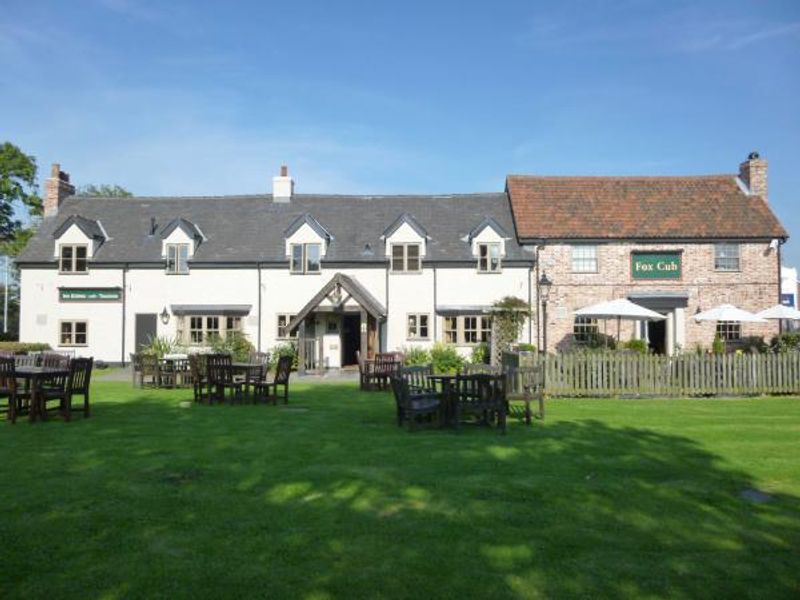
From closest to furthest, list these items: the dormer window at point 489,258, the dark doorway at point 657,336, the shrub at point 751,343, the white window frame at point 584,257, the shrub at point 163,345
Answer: the shrub at point 163,345 → the shrub at point 751,343 → the white window frame at point 584,257 → the dark doorway at point 657,336 → the dormer window at point 489,258

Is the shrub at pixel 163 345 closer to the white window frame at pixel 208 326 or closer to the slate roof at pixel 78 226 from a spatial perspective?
the white window frame at pixel 208 326

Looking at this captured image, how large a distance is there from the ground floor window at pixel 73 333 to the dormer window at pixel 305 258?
9.85m

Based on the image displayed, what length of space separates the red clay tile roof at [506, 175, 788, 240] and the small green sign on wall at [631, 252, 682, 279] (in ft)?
2.78

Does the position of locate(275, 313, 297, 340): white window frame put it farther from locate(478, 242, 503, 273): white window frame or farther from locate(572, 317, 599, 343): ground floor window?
locate(572, 317, 599, 343): ground floor window

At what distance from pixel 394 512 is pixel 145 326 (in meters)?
26.7

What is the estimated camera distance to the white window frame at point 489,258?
30062mm

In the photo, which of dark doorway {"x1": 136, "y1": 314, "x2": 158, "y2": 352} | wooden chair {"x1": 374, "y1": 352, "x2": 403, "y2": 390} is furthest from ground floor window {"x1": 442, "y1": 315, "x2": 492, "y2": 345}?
dark doorway {"x1": 136, "y1": 314, "x2": 158, "y2": 352}

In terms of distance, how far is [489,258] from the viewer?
99.2 ft

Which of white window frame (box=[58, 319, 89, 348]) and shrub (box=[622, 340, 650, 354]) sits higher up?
white window frame (box=[58, 319, 89, 348])

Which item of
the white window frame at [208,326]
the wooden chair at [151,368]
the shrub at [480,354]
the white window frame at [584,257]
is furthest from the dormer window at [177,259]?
the white window frame at [584,257]

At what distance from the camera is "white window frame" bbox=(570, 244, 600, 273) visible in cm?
2962

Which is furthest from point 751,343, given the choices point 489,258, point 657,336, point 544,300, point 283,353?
point 283,353

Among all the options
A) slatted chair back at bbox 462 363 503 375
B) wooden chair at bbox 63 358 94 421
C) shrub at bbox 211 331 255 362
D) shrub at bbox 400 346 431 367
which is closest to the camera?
wooden chair at bbox 63 358 94 421

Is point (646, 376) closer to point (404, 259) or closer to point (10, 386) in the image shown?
point (10, 386)
